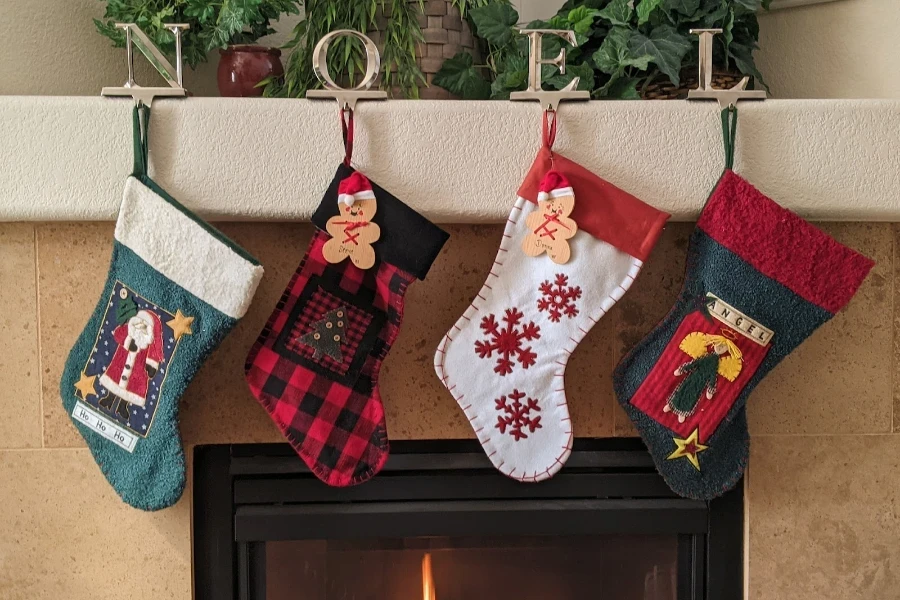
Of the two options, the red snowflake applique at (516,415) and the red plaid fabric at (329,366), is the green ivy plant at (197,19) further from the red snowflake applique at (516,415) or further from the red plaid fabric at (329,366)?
the red snowflake applique at (516,415)

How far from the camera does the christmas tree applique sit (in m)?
1.07

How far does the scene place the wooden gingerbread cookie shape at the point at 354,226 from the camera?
40.8 inches

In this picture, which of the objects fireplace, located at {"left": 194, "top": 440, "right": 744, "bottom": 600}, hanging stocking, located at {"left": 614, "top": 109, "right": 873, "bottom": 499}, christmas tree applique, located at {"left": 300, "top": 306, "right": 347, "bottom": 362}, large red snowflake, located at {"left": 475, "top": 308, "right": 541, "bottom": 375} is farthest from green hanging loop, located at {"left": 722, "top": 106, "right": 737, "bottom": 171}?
christmas tree applique, located at {"left": 300, "top": 306, "right": 347, "bottom": 362}

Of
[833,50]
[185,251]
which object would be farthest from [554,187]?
[833,50]

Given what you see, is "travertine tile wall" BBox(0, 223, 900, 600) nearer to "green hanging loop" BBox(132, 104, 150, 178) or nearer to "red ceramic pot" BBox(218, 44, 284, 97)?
"green hanging loop" BBox(132, 104, 150, 178)

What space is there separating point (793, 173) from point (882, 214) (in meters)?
0.15

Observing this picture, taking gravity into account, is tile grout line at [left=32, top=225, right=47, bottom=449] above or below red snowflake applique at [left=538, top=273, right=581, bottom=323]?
below

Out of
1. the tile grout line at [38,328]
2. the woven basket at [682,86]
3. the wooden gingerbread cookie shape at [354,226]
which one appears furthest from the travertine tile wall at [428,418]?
the woven basket at [682,86]

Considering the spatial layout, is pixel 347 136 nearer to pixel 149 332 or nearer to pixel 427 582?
pixel 149 332

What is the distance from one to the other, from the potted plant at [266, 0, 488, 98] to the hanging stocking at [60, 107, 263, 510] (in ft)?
0.92

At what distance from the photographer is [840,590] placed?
1191 mm

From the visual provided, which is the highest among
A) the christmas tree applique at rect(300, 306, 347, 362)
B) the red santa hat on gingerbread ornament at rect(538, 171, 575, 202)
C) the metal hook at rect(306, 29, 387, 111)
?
the metal hook at rect(306, 29, 387, 111)

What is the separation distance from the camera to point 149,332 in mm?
1039

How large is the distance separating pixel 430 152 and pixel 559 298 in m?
0.28
